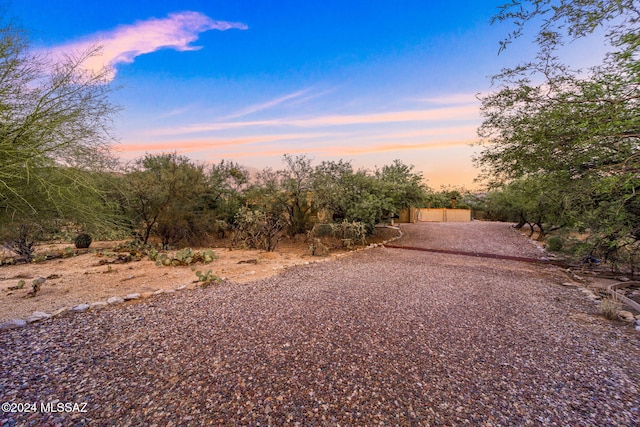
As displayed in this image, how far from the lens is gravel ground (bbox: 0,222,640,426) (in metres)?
2.11

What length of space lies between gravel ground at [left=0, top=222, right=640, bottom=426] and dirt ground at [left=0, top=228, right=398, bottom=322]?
39.3 inches

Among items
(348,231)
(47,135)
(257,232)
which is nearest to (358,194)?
(348,231)

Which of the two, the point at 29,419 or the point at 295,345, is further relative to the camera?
the point at 295,345

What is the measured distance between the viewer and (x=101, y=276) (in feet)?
21.0

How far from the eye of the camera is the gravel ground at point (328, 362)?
2.11 meters

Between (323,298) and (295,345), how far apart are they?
174 centimetres

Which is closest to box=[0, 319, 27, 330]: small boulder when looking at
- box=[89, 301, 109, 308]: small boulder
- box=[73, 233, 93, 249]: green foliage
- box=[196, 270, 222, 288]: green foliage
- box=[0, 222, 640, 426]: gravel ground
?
box=[0, 222, 640, 426]: gravel ground

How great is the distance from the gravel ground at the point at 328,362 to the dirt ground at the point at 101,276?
999mm

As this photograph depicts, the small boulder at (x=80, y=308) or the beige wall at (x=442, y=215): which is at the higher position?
the beige wall at (x=442, y=215)

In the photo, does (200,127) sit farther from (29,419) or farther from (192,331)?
(29,419)

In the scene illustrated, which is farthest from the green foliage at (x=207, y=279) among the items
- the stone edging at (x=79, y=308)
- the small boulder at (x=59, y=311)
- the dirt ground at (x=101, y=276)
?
the small boulder at (x=59, y=311)

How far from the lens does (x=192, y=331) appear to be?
3479 mm

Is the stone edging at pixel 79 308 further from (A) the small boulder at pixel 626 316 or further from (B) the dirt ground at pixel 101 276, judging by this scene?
(A) the small boulder at pixel 626 316

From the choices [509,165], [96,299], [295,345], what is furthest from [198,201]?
[509,165]
